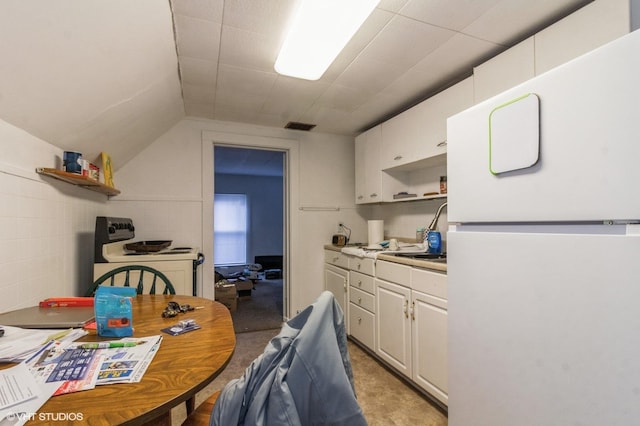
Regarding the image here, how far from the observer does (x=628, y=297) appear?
789mm

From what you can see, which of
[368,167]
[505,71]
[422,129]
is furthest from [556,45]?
[368,167]

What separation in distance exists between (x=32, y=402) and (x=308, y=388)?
613mm

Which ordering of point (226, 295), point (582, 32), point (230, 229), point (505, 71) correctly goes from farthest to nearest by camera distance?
point (230, 229)
point (226, 295)
point (505, 71)
point (582, 32)

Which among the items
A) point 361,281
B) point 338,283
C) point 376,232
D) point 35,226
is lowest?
point 338,283

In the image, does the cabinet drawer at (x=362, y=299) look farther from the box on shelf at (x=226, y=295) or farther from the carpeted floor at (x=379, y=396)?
the box on shelf at (x=226, y=295)

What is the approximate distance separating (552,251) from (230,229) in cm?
673

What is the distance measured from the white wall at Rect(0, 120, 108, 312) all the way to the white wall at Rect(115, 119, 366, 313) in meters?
0.63

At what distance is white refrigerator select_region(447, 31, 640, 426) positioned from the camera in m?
0.80

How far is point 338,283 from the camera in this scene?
3.09 meters

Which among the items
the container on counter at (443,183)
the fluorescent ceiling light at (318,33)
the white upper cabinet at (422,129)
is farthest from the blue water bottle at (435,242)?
the fluorescent ceiling light at (318,33)

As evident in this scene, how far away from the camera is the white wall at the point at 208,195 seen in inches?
113

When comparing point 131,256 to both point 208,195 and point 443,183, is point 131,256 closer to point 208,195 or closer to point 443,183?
point 208,195

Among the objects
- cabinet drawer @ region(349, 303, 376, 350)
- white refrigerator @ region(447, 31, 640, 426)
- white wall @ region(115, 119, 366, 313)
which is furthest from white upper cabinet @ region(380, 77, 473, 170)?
cabinet drawer @ region(349, 303, 376, 350)

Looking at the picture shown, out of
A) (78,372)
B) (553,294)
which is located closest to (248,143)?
(78,372)
